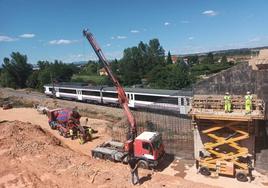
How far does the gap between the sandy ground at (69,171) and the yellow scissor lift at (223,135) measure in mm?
766

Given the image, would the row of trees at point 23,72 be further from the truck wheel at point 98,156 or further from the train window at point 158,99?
the truck wheel at point 98,156

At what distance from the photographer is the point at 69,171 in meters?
20.0

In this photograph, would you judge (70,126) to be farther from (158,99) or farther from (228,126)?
(228,126)

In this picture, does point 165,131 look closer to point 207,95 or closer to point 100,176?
point 207,95

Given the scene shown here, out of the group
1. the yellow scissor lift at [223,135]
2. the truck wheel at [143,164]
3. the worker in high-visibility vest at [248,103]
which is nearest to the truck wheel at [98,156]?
the truck wheel at [143,164]

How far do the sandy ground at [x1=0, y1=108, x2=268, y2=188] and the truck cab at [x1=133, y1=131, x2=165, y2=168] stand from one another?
0.72 metres

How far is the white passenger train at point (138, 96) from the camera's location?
106 ft

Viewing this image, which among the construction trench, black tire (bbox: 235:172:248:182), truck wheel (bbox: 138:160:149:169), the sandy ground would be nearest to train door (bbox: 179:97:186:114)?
the sandy ground

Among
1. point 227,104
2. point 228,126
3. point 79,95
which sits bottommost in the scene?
point 79,95

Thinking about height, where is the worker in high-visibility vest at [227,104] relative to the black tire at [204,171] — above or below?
above

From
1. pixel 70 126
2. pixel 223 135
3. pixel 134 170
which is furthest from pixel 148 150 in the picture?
pixel 70 126

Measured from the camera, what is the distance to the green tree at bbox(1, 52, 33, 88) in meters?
97.6

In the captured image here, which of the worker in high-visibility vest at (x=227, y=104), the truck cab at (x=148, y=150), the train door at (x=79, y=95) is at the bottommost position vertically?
the truck cab at (x=148, y=150)

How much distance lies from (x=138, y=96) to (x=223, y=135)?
64.7ft
